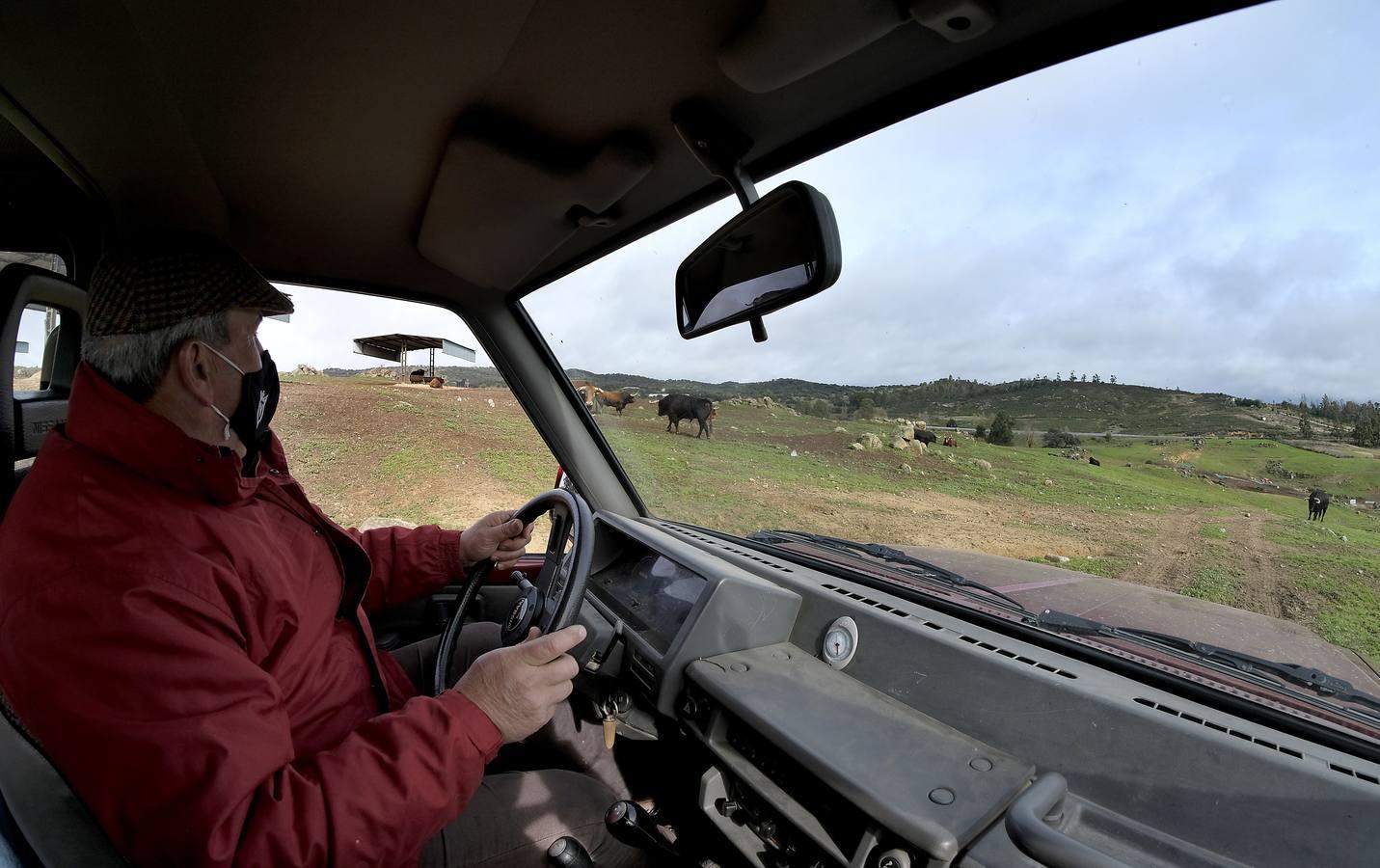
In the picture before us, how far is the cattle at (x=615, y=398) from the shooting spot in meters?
3.21

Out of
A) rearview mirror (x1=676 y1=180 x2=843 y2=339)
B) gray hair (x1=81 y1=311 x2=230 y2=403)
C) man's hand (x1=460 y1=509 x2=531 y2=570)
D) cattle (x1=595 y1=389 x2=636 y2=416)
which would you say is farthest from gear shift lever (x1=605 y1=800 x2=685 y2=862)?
cattle (x1=595 y1=389 x2=636 y2=416)

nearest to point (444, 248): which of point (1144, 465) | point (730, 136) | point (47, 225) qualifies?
point (47, 225)

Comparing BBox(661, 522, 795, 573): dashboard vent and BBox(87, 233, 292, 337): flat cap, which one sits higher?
BBox(87, 233, 292, 337): flat cap

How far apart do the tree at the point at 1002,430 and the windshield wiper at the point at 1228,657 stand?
1.44ft

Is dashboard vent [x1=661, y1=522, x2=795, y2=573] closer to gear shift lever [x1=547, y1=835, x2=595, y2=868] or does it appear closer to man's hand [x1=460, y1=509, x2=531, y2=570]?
man's hand [x1=460, y1=509, x2=531, y2=570]

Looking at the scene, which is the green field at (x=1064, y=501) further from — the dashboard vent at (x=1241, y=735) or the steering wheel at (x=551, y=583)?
the steering wheel at (x=551, y=583)

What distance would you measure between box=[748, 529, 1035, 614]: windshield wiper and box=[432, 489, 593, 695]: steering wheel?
80cm

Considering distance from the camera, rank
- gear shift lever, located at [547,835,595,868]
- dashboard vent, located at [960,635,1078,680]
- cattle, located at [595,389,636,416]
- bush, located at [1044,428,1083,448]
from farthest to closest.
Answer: cattle, located at [595,389,636,416] < gear shift lever, located at [547,835,595,868] < bush, located at [1044,428,1083,448] < dashboard vent, located at [960,635,1078,680]

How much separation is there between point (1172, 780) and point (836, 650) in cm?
80

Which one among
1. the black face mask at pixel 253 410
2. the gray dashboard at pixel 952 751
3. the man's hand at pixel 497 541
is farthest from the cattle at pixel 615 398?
the black face mask at pixel 253 410

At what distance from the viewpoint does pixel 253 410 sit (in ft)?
5.49

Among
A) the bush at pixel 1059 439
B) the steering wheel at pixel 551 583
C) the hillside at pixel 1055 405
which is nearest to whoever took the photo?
the hillside at pixel 1055 405

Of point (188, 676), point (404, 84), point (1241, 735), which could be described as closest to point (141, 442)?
point (188, 676)

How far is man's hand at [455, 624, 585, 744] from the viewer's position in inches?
59.6
